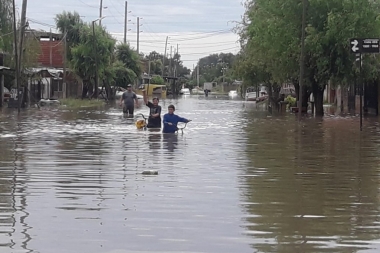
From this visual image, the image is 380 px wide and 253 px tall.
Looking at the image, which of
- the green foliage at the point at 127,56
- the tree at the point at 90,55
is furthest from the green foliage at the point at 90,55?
the green foliage at the point at 127,56

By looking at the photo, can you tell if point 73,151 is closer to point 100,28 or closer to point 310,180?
point 310,180

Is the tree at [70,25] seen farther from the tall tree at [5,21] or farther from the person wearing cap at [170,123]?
the person wearing cap at [170,123]

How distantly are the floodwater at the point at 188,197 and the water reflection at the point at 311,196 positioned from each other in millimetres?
16

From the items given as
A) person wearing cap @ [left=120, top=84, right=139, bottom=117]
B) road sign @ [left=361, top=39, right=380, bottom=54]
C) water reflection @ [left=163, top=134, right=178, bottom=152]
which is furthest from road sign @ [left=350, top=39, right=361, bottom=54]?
person wearing cap @ [left=120, top=84, right=139, bottom=117]

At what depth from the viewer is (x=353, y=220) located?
954 cm

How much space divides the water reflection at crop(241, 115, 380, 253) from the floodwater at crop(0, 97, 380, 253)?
0.02m

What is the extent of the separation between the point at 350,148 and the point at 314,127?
998cm

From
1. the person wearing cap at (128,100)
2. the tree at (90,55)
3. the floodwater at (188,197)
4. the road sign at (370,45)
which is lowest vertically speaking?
the floodwater at (188,197)

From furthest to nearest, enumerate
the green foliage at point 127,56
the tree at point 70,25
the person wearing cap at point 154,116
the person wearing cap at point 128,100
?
the green foliage at point 127,56 < the tree at point 70,25 < the person wearing cap at point 128,100 < the person wearing cap at point 154,116

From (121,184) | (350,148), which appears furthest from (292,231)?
(350,148)

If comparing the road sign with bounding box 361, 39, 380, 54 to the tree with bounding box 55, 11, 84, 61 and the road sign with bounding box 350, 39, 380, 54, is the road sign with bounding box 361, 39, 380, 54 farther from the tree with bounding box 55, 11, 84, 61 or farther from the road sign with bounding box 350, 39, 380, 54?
the tree with bounding box 55, 11, 84, 61

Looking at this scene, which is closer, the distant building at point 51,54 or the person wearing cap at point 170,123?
the person wearing cap at point 170,123

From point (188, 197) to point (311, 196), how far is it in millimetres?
1886

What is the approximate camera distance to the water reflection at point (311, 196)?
8.40m
